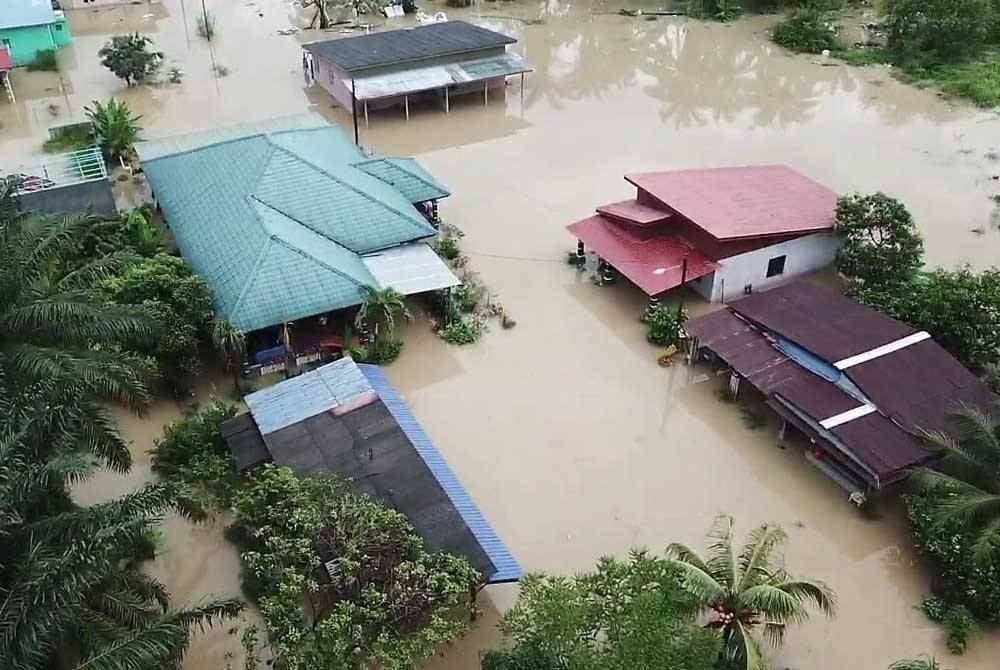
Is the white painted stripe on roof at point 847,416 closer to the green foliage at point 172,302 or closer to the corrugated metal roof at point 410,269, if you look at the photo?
the corrugated metal roof at point 410,269

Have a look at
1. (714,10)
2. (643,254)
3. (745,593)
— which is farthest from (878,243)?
(714,10)

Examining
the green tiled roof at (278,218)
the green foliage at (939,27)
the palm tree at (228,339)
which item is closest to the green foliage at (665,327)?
the green tiled roof at (278,218)

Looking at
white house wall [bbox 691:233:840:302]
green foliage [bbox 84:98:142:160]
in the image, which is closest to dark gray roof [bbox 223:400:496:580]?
white house wall [bbox 691:233:840:302]

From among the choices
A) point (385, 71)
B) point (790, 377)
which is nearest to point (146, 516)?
point (790, 377)

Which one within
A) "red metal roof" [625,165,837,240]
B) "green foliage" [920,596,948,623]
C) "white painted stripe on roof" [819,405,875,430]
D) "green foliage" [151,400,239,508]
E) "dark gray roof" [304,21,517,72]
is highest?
"dark gray roof" [304,21,517,72]

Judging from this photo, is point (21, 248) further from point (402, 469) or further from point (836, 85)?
point (836, 85)

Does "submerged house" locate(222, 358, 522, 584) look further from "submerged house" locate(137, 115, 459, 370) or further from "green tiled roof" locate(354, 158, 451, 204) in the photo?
"green tiled roof" locate(354, 158, 451, 204)

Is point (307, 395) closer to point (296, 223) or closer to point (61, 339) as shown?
point (61, 339)
